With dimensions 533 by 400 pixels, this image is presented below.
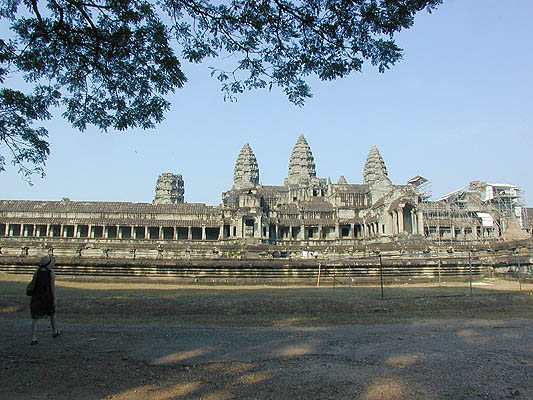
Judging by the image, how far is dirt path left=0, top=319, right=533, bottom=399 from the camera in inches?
181

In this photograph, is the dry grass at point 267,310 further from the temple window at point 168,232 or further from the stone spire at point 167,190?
the stone spire at point 167,190

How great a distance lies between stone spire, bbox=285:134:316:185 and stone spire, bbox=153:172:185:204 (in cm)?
2834

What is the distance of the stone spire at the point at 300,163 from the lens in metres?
91.7

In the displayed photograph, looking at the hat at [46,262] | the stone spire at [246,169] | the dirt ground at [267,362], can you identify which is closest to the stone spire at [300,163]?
the stone spire at [246,169]

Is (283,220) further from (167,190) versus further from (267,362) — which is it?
(267,362)

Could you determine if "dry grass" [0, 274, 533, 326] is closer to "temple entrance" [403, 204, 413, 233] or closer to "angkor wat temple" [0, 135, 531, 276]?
"angkor wat temple" [0, 135, 531, 276]

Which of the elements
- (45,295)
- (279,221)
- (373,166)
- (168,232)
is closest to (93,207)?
(168,232)

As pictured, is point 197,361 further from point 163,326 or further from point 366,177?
point 366,177

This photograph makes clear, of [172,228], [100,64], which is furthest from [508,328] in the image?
[172,228]

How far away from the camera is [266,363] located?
5609 millimetres

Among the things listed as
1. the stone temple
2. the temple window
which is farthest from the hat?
the temple window

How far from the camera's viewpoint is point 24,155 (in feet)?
33.2

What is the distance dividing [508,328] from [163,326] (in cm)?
730

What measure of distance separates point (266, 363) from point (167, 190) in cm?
9713
